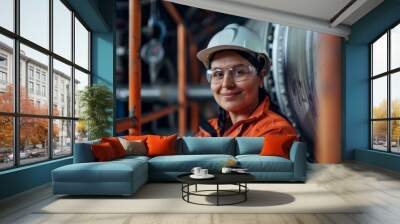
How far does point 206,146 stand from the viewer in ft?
20.6

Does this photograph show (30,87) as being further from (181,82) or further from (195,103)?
(195,103)

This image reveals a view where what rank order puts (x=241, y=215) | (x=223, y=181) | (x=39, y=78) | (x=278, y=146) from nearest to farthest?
(x=241, y=215) < (x=223, y=181) < (x=39, y=78) < (x=278, y=146)

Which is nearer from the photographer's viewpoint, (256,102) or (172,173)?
(172,173)

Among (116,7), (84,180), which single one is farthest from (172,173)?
(116,7)

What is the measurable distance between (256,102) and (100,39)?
3483mm

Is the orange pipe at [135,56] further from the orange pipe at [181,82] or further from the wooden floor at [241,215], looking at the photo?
the wooden floor at [241,215]

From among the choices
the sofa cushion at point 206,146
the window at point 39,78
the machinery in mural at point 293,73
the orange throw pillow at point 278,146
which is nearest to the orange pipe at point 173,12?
the machinery in mural at point 293,73

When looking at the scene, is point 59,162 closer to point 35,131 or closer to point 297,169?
point 35,131

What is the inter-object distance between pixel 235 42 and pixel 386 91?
331cm

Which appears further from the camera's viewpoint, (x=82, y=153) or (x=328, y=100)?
(x=328, y=100)

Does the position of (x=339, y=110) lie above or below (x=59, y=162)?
above

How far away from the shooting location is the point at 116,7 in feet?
26.6

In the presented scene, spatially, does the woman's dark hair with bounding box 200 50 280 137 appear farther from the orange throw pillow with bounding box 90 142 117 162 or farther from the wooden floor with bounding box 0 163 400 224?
the orange throw pillow with bounding box 90 142 117 162

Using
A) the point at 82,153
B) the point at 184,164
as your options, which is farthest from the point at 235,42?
the point at 82,153
